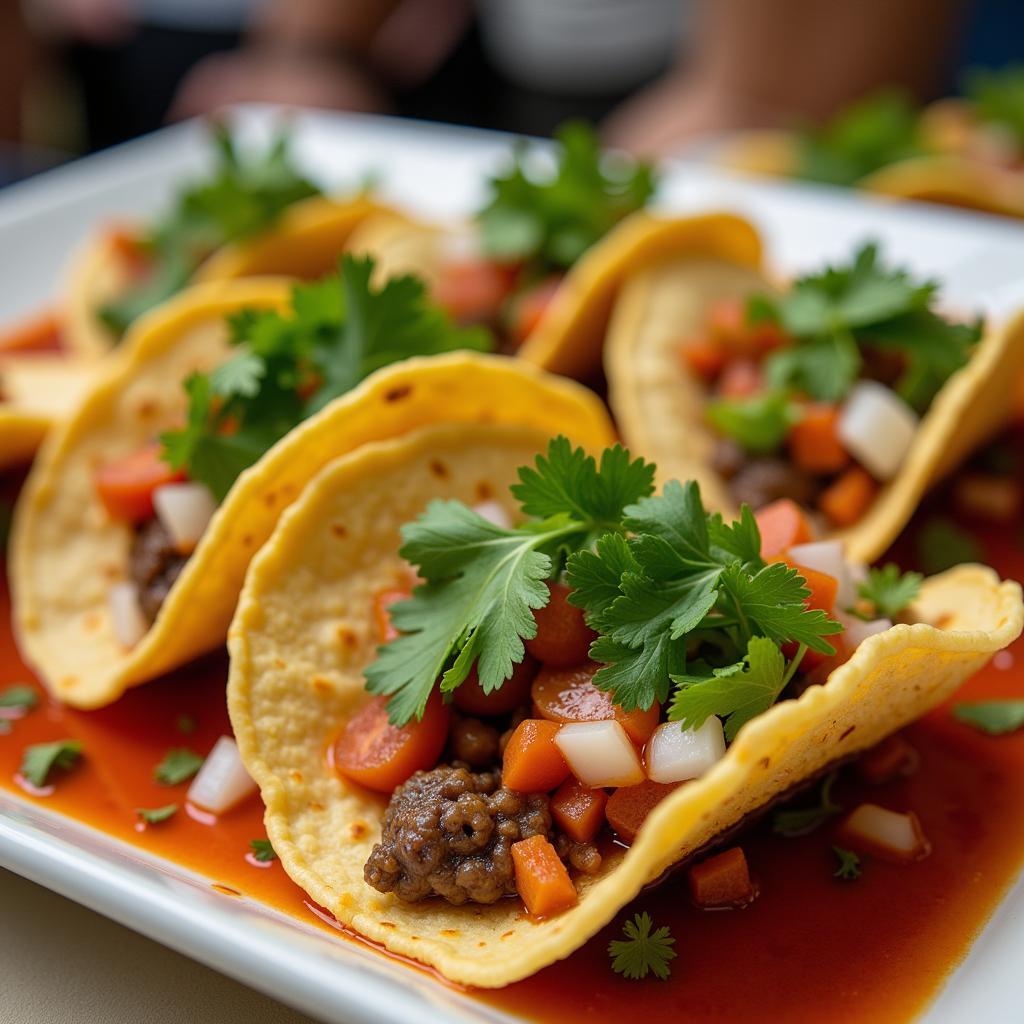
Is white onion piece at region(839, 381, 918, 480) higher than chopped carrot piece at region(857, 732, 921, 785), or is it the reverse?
white onion piece at region(839, 381, 918, 480)

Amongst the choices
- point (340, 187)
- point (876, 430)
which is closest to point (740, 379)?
point (876, 430)

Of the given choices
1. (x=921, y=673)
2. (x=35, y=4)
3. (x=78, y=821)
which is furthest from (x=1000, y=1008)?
(x=35, y=4)

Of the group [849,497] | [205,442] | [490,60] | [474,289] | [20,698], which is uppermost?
[205,442]

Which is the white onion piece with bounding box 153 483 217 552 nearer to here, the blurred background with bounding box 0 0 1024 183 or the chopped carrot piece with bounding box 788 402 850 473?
the chopped carrot piece with bounding box 788 402 850 473

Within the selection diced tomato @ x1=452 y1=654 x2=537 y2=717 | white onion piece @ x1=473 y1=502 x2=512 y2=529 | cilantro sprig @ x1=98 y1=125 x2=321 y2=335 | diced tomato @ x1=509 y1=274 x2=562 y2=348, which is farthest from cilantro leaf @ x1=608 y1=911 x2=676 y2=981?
cilantro sprig @ x1=98 y1=125 x2=321 y2=335

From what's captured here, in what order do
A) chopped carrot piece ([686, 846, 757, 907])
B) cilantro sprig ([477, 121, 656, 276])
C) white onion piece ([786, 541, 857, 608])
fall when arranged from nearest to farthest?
1. chopped carrot piece ([686, 846, 757, 907])
2. white onion piece ([786, 541, 857, 608])
3. cilantro sprig ([477, 121, 656, 276])

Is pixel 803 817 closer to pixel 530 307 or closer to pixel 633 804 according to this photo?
pixel 633 804

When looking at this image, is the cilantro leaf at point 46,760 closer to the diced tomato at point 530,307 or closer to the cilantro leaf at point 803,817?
Answer: the cilantro leaf at point 803,817

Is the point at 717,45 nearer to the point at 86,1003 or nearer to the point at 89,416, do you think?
the point at 89,416
